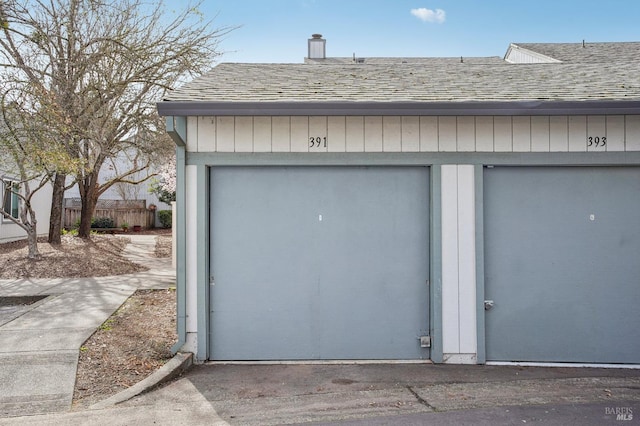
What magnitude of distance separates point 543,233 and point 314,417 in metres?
3.30

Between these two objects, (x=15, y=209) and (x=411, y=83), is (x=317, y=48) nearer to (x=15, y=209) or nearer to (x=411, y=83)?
(x=15, y=209)

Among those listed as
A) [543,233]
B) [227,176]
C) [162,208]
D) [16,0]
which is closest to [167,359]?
[227,176]

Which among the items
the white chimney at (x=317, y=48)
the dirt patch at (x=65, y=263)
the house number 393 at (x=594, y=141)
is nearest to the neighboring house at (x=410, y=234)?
the house number 393 at (x=594, y=141)

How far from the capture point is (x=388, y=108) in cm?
495

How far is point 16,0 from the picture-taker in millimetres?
9719

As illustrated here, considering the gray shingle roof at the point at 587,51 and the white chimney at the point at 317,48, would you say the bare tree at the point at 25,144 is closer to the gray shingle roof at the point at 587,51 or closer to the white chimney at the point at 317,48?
the white chimney at the point at 317,48

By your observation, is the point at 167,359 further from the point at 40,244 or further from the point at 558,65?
the point at 40,244

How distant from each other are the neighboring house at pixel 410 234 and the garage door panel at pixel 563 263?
0.05 feet

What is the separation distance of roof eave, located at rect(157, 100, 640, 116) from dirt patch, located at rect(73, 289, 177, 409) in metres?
2.66

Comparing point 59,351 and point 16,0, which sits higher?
point 16,0

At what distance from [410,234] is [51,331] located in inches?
182

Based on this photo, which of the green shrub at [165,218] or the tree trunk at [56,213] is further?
the green shrub at [165,218]

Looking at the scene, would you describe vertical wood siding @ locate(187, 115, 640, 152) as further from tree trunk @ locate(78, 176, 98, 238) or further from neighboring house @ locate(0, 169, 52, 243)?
tree trunk @ locate(78, 176, 98, 238)

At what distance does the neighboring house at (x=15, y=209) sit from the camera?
1505 cm
